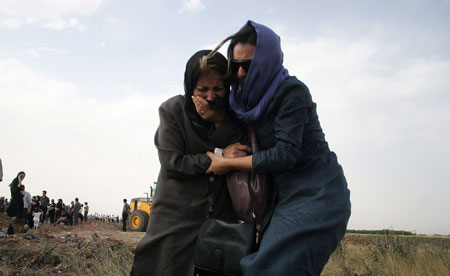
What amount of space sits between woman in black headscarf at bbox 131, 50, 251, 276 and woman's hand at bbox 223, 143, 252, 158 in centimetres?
10

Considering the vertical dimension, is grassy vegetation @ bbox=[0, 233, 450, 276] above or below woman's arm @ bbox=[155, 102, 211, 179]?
below

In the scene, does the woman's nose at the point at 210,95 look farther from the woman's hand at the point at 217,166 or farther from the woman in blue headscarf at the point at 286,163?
the woman's hand at the point at 217,166

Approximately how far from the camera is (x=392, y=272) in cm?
619

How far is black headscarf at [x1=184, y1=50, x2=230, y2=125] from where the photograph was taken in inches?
92.0

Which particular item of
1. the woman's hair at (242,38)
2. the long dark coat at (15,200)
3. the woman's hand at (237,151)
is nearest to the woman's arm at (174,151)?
the woman's hand at (237,151)

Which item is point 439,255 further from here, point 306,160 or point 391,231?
point 306,160

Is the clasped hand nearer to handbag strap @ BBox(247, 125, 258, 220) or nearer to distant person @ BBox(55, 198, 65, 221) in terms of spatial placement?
handbag strap @ BBox(247, 125, 258, 220)

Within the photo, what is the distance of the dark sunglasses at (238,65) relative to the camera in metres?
2.16

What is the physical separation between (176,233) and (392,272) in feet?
16.8

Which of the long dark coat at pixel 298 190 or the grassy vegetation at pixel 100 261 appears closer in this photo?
the long dark coat at pixel 298 190

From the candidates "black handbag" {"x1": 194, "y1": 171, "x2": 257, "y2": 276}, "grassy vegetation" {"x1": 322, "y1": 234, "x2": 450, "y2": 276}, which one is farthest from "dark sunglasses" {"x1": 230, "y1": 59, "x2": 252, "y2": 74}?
"grassy vegetation" {"x1": 322, "y1": 234, "x2": 450, "y2": 276}

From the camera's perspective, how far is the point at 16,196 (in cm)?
1040

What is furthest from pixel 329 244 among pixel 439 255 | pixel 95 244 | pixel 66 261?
pixel 439 255

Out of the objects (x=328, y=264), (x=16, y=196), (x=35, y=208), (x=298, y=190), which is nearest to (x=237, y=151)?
(x=298, y=190)
